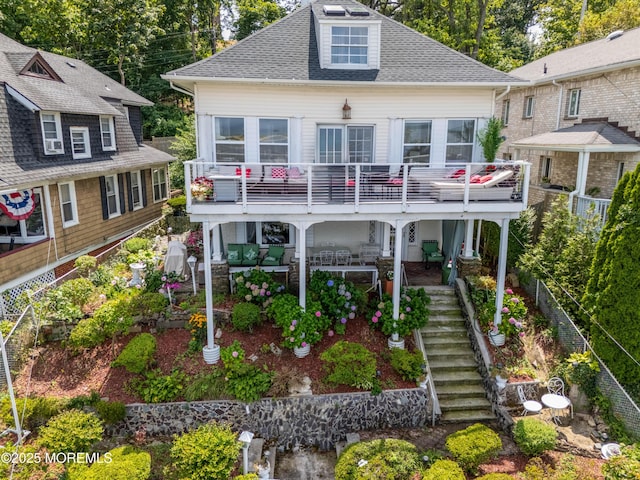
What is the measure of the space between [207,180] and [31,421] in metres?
6.72

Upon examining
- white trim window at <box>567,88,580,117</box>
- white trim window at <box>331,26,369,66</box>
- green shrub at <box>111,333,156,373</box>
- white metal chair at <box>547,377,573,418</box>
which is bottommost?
white metal chair at <box>547,377,573,418</box>

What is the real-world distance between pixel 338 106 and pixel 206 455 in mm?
9722

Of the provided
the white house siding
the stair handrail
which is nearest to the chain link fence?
the stair handrail

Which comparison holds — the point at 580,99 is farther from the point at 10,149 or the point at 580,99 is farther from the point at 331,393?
the point at 10,149

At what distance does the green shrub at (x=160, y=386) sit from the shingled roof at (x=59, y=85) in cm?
1005

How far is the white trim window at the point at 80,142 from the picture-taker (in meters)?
16.5

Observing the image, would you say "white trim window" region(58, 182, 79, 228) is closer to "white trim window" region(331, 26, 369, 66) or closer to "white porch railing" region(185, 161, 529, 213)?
"white porch railing" region(185, 161, 529, 213)

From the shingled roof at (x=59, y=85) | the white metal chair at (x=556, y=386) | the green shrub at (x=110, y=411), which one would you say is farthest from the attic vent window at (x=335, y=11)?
the green shrub at (x=110, y=411)

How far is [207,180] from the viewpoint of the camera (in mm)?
11008

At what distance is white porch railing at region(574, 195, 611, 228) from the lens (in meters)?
12.9

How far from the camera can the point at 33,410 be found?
9.61 m

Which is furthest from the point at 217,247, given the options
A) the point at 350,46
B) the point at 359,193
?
the point at 350,46

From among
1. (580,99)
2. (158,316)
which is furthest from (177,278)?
(580,99)

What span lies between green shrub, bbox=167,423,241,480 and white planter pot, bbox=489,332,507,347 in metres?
7.01
